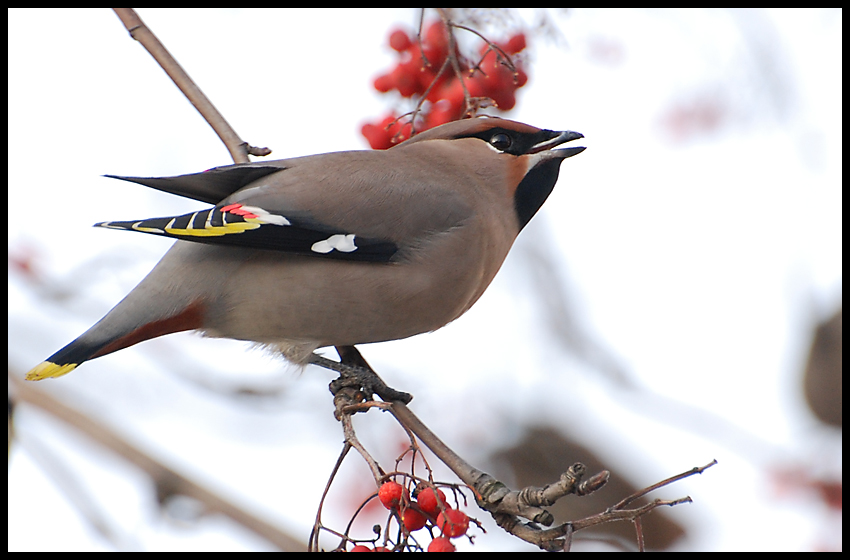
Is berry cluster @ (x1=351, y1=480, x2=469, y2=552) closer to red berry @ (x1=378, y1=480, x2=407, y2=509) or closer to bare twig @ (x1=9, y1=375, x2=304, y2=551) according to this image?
red berry @ (x1=378, y1=480, x2=407, y2=509)

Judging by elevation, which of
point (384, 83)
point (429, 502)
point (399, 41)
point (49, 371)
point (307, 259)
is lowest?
point (429, 502)

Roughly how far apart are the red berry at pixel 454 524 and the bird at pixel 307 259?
922mm

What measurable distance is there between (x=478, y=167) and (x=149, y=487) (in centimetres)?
170

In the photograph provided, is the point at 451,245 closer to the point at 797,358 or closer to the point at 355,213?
the point at 355,213

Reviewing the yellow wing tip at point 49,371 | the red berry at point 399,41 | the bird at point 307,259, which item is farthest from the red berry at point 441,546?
the red berry at point 399,41

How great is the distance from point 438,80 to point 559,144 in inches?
24.0

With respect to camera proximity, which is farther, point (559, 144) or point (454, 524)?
point (559, 144)

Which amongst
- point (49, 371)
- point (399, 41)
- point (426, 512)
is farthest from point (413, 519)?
point (399, 41)

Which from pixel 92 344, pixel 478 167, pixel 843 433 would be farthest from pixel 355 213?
pixel 843 433

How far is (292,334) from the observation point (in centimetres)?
302

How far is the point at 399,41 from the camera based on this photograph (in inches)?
144

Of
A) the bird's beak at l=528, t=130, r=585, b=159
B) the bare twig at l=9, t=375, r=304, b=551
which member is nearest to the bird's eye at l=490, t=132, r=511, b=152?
the bird's beak at l=528, t=130, r=585, b=159

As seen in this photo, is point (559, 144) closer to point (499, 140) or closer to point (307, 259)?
point (499, 140)

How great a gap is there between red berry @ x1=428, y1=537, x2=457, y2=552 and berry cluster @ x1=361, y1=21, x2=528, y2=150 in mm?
1899
